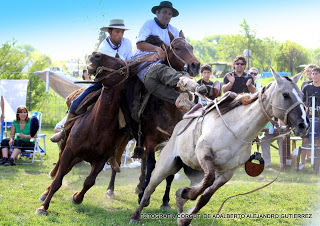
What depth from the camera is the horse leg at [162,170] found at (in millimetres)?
6164

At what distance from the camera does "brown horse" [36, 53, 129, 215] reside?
6906 mm

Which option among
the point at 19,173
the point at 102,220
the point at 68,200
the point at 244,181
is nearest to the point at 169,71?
the point at 102,220

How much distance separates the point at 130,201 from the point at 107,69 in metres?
2.49

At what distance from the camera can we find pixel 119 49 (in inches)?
297

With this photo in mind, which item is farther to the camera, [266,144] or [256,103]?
[266,144]

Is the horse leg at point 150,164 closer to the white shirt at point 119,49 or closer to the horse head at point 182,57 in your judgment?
the horse head at point 182,57

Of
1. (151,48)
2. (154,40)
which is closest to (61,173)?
(151,48)

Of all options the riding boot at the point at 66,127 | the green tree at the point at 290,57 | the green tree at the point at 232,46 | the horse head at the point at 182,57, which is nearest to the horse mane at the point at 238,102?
the horse head at the point at 182,57

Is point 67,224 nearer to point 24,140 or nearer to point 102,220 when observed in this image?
point 102,220

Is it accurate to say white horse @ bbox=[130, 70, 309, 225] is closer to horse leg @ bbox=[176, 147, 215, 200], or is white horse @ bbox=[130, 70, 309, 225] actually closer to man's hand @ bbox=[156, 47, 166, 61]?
horse leg @ bbox=[176, 147, 215, 200]

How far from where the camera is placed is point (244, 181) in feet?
32.0

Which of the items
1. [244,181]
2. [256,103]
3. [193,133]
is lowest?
[244,181]

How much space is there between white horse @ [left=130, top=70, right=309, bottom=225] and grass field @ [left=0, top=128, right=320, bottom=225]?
3.93ft

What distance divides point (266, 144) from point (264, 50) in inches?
1421
